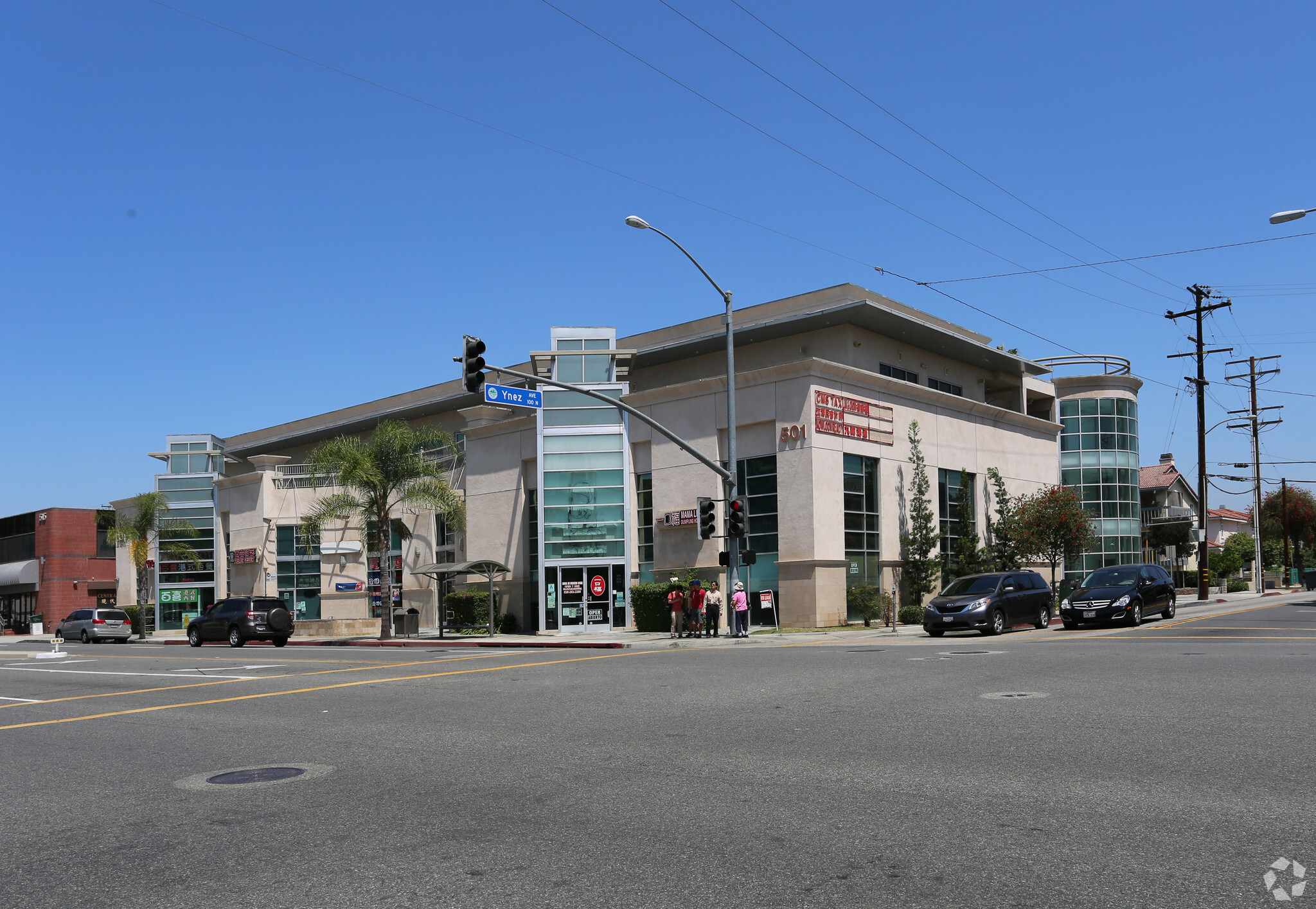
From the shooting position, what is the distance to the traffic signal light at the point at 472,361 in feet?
72.6

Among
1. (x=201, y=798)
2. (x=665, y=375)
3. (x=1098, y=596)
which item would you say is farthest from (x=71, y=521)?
(x=201, y=798)

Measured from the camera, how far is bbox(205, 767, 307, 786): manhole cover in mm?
8664

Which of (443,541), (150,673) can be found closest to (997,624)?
(150,673)

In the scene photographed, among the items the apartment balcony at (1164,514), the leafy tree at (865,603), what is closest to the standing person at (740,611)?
the leafy tree at (865,603)

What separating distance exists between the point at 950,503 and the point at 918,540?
13.2ft

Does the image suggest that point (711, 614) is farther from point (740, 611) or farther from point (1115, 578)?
point (1115, 578)

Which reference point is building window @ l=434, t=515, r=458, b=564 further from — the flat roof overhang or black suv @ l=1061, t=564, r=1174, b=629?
black suv @ l=1061, t=564, r=1174, b=629

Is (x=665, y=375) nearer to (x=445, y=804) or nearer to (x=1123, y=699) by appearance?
(x=1123, y=699)

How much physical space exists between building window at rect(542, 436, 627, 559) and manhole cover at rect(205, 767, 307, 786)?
29127mm

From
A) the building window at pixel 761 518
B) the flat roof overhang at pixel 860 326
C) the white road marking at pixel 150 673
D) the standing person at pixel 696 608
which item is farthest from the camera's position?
the flat roof overhang at pixel 860 326

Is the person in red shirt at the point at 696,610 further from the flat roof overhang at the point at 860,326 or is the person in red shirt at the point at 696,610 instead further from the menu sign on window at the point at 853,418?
the flat roof overhang at the point at 860,326

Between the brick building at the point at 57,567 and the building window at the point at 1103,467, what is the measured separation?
66.5 metres

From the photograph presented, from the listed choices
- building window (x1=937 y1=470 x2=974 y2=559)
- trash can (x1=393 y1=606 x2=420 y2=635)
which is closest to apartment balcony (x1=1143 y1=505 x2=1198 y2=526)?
building window (x1=937 y1=470 x2=974 y2=559)

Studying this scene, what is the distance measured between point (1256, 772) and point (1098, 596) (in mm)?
21994
